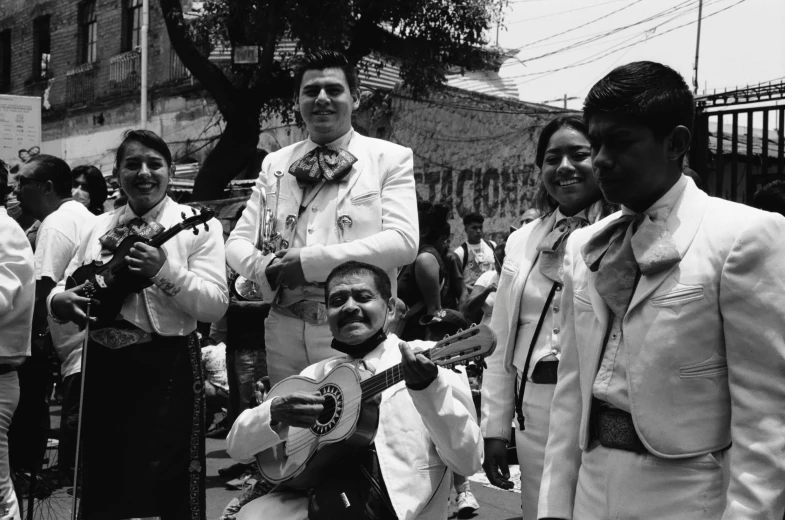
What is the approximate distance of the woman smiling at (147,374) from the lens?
453cm

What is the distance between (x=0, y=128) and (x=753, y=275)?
34.4ft

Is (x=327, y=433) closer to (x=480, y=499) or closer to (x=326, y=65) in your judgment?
(x=326, y=65)

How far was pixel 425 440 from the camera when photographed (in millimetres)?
3693

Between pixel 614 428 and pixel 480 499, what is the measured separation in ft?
14.4

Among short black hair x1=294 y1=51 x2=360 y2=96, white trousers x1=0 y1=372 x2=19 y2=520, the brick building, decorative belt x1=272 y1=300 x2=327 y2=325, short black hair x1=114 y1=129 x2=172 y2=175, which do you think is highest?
the brick building

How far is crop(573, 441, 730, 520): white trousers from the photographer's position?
7.22 ft

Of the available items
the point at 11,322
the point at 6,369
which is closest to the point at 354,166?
the point at 11,322

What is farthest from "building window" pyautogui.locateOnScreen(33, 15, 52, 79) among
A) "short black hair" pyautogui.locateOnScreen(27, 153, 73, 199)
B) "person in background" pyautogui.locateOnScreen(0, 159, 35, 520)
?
"person in background" pyautogui.locateOnScreen(0, 159, 35, 520)

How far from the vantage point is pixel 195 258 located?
4727mm

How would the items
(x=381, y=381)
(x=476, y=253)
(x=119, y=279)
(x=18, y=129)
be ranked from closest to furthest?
1. (x=381, y=381)
2. (x=119, y=279)
3. (x=476, y=253)
4. (x=18, y=129)

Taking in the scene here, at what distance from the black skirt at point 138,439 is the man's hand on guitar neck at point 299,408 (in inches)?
41.5

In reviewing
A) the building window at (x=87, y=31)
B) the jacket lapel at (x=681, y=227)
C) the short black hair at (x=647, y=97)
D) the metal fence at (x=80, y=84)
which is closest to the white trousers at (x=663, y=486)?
the jacket lapel at (x=681, y=227)

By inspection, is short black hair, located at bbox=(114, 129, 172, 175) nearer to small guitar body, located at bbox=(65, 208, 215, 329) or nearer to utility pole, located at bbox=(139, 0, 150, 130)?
small guitar body, located at bbox=(65, 208, 215, 329)

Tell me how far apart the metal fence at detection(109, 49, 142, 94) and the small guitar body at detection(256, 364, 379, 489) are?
21.8 m
